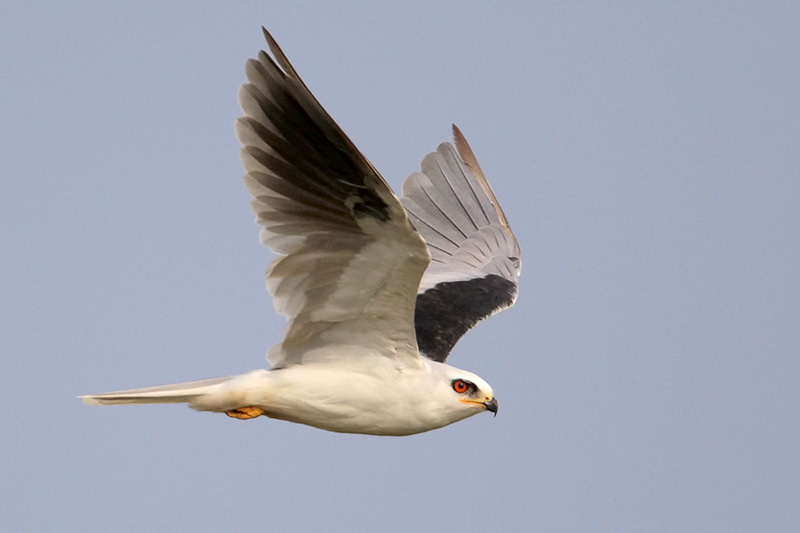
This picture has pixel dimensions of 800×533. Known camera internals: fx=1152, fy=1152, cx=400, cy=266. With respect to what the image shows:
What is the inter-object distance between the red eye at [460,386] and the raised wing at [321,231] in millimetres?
321

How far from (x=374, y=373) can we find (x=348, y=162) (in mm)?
1544

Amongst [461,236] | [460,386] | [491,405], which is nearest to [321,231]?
[460,386]

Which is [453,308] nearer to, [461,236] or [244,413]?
[461,236]

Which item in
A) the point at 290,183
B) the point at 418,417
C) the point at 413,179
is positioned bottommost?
the point at 418,417

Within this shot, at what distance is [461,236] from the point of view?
10.8 meters

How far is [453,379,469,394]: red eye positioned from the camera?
7.43 m

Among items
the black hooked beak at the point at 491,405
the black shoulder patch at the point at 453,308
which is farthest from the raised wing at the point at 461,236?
the black hooked beak at the point at 491,405

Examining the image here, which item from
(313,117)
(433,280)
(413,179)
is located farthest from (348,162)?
(413,179)

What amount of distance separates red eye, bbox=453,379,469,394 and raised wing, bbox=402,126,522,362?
1941mm

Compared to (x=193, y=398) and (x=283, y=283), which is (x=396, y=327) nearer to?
(x=283, y=283)

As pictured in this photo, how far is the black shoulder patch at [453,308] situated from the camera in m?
8.84

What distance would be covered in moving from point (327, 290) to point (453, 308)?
256 cm

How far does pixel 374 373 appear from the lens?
7273 mm

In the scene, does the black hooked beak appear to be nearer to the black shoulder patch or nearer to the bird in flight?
the bird in flight
